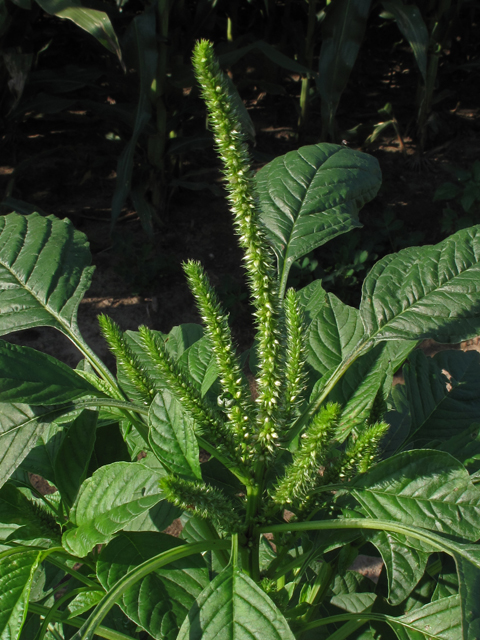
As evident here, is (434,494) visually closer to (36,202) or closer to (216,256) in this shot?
(216,256)

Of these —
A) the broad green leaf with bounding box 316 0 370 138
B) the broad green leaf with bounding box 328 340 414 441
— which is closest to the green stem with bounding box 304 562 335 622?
the broad green leaf with bounding box 328 340 414 441

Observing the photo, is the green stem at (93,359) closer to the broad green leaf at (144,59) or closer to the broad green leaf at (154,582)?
the broad green leaf at (154,582)

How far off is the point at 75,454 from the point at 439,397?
2.59 feet

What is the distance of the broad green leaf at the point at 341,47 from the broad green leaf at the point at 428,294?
3349 millimetres

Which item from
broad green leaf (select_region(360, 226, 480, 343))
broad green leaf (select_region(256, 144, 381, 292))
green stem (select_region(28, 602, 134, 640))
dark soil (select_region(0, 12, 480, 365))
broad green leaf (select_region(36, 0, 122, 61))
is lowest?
dark soil (select_region(0, 12, 480, 365))

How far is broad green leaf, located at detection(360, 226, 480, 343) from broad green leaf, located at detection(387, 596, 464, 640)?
433 mm

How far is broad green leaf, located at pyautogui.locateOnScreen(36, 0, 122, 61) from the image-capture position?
301 centimetres

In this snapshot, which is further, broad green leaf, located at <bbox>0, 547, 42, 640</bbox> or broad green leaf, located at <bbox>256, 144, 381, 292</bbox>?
broad green leaf, located at <bbox>256, 144, 381, 292</bbox>

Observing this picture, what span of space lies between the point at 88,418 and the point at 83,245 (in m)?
0.39

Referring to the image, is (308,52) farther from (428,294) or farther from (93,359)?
(93,359)

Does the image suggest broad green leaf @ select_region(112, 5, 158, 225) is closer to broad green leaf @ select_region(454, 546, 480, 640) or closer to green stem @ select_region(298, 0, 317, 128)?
green stem @ select_region(298, 0, 317, 128)

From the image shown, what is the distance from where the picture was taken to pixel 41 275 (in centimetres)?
112

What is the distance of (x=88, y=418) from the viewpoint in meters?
1.04

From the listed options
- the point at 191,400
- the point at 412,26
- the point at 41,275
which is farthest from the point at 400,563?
the point at 412,26
